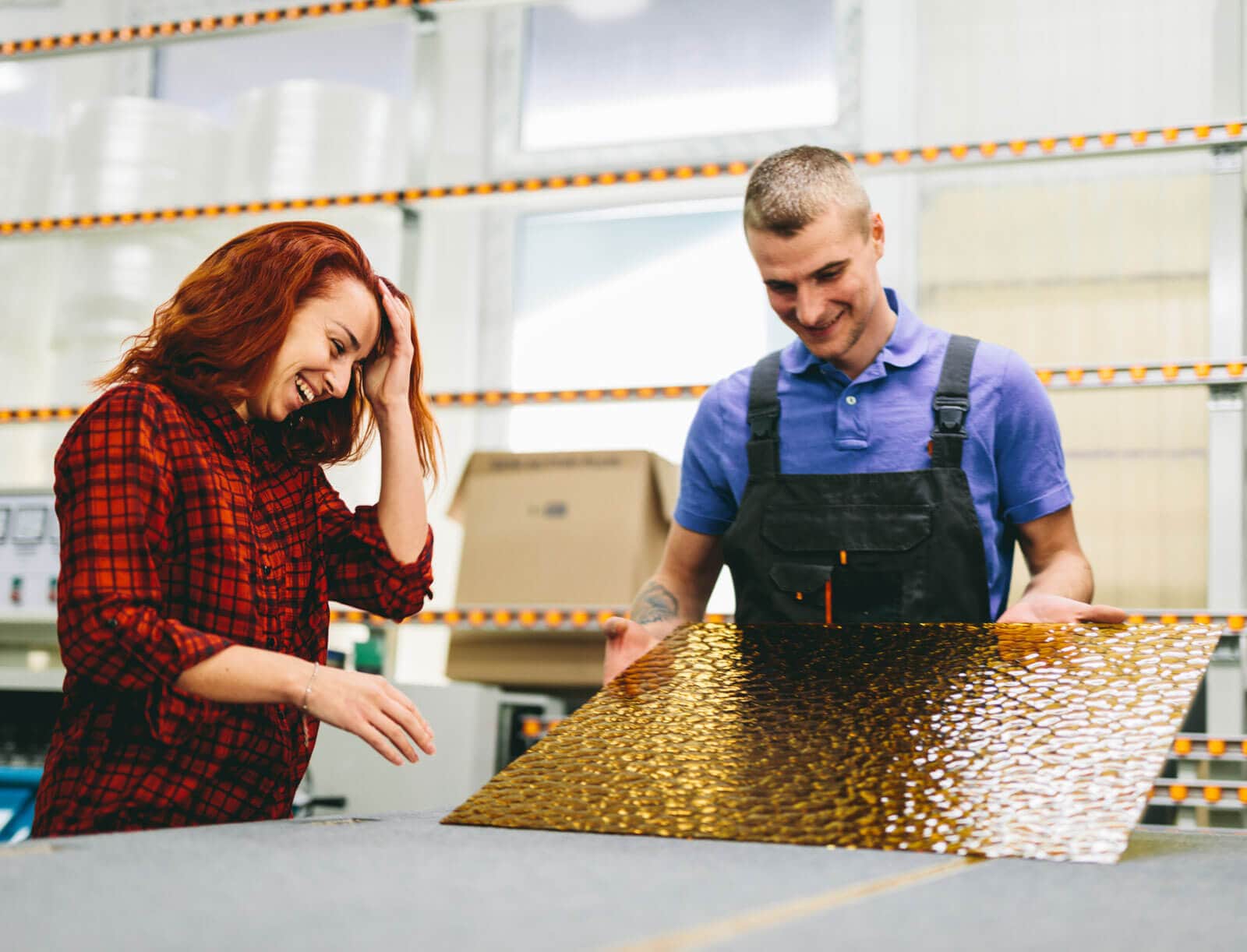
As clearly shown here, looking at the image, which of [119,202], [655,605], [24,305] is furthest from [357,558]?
[24,305]

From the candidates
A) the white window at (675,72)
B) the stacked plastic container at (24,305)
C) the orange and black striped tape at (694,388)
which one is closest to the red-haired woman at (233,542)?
the orange and black striped tape at (694,388)

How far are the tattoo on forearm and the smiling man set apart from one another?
0.8 inches

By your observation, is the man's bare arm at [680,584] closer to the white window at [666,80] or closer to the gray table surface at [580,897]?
the gray table surface at [580,897]

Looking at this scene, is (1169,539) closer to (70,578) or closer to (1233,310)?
(1233,310)

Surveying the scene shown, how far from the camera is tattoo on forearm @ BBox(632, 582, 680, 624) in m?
1.78

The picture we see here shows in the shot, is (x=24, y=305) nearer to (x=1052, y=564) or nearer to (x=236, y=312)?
(x=236, y=312)

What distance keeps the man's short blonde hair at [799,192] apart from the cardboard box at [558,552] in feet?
4.28

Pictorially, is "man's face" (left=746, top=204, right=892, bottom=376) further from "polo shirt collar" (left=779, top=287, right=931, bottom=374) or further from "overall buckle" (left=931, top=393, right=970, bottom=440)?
"overall buckle" (left=931, top=393, right=970, bottom=440)

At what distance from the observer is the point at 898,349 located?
172cm

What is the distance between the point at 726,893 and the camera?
2.25ft

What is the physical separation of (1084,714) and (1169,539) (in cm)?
214

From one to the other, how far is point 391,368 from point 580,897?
35.8 inches

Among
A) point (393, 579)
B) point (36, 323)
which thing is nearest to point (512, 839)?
point (393, 579)

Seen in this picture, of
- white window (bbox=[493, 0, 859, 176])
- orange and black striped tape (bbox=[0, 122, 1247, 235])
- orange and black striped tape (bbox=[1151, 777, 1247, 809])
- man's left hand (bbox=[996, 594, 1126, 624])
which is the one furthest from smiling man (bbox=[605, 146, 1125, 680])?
white window (bbox=[493, 0, 859, 176])
